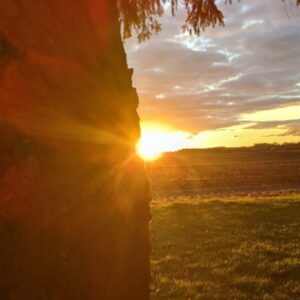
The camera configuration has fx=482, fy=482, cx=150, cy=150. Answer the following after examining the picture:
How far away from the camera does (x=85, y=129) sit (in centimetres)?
344

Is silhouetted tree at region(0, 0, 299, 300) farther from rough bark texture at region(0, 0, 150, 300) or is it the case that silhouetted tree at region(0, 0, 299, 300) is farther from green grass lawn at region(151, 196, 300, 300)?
A: green grass lawn at region(151, 196, 300, 300)

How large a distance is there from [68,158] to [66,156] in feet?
0.07

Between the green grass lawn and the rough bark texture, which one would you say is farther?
the green grass lawn

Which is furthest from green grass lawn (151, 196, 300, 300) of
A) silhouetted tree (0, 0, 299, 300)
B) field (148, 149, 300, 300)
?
silhouetted tree (0, 0, 299, 300)

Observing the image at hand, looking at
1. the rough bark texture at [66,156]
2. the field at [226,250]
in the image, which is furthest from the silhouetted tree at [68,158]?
the field at [226,250]

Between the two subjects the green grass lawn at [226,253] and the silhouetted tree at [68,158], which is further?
the green grass lawn at [226,253]

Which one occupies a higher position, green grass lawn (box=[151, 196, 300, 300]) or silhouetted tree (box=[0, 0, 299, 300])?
silhouetted tree (box=[0, 0, 299, 300])

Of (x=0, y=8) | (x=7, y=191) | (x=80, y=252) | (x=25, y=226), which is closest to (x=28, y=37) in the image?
(x=0, y=8)

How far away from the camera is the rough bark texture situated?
2.93 m

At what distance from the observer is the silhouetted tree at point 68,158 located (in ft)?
9.62

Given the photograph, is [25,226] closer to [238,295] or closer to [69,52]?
[69,52]

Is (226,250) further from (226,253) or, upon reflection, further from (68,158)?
(68,158)

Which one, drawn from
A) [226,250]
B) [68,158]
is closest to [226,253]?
[226,250]

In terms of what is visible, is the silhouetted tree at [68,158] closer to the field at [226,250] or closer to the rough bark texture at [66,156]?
the rough bark texture at [66,156]
